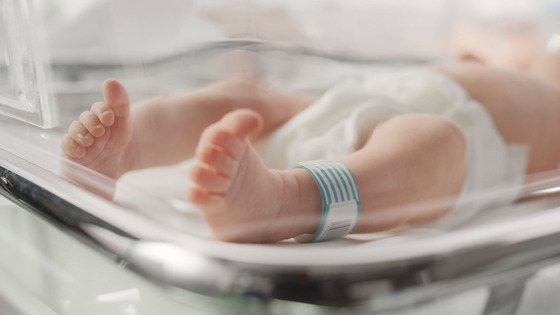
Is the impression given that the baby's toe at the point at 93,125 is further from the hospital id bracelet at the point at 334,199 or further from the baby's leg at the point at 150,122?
the hospital id bracelet at the point at 334,199

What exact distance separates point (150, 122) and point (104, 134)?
0.03m

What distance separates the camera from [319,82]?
514mm

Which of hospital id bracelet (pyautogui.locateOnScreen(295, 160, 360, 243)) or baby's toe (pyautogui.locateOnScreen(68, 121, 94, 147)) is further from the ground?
baby's toe (pyautogui.locateOnScreen(68, 121, 94, 147))

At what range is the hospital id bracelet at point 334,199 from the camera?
0.30 m

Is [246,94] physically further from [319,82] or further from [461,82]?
[461,82]

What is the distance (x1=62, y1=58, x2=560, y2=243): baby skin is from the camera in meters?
0.27

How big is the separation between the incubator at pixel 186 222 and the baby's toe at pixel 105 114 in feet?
0.06

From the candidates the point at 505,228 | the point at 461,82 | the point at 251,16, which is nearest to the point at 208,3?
the point at 251,16

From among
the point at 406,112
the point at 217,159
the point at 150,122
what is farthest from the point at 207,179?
the point at 406,112

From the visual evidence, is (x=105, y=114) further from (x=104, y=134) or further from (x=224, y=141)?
(x=224, y=141)

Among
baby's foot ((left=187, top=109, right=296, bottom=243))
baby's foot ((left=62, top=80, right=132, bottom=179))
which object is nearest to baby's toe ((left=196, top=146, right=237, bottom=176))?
baby's foot ((left=187, top=109, right=296, bottom=243))

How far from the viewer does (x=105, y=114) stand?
0.34m

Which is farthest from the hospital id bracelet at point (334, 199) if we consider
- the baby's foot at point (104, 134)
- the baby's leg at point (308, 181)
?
the baby's foot at point (104, 134)

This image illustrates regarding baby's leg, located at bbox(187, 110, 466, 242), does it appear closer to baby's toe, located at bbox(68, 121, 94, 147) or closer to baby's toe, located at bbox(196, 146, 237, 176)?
baby's toe, located at bbox(196, 146, 237, 176)
